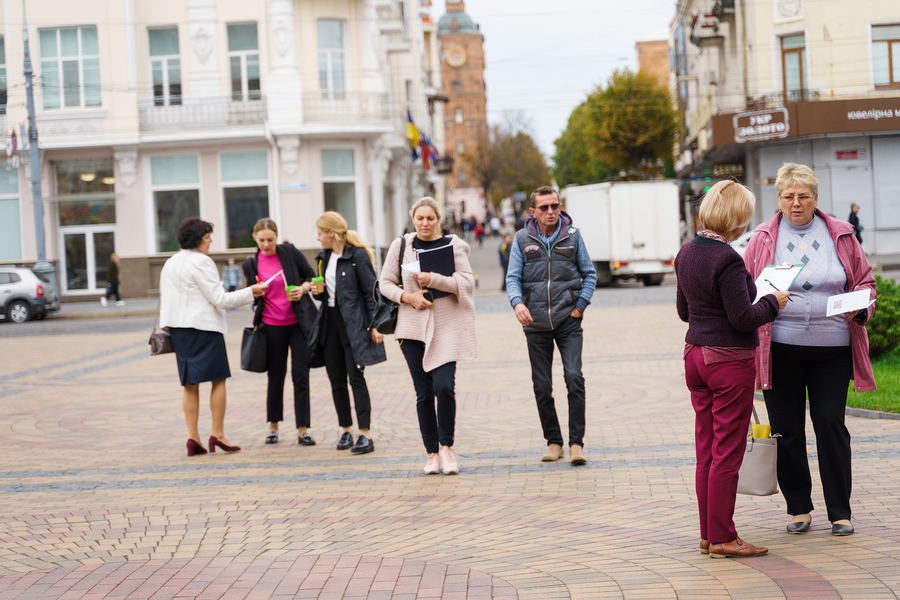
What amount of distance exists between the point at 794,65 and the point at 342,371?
27.6 m

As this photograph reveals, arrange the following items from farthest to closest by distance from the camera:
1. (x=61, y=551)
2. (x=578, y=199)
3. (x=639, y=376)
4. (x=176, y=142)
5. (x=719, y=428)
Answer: (x=176, y=142), (x=578, y=199), (x=639, y=376), (x=61, y=551), (x=719, y=428)

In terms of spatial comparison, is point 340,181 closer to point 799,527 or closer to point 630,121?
point 630,121

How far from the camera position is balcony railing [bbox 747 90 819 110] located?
30.6 meters

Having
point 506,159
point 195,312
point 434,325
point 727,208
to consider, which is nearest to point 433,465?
point 434,325

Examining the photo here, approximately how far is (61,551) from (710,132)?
30920mm

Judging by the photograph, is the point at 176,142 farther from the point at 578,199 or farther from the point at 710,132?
the point at 710,132

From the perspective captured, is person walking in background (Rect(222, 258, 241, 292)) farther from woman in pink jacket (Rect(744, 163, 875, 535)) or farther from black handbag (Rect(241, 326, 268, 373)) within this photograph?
woman in pink jacket (Rect(744, 163, 875, 535))

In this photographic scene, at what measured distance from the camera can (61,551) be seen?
525 centimetres

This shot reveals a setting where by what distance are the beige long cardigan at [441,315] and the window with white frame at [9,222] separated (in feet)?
98.4

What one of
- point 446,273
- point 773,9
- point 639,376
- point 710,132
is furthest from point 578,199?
point 446,273

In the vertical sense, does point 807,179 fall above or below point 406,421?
above

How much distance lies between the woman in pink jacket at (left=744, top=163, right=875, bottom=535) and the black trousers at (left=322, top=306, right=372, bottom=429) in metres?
3.61

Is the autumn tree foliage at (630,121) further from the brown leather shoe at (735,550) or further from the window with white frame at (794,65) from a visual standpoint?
the brown leather shoe at (735,550)

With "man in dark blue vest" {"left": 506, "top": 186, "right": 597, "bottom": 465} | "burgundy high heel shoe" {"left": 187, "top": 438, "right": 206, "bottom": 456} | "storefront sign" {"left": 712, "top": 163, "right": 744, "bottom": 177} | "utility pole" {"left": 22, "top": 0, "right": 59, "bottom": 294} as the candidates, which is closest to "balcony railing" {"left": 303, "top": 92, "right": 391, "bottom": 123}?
"utility pole" {"left": 22, "top": 0, "right": 59, "bottom": 294}
